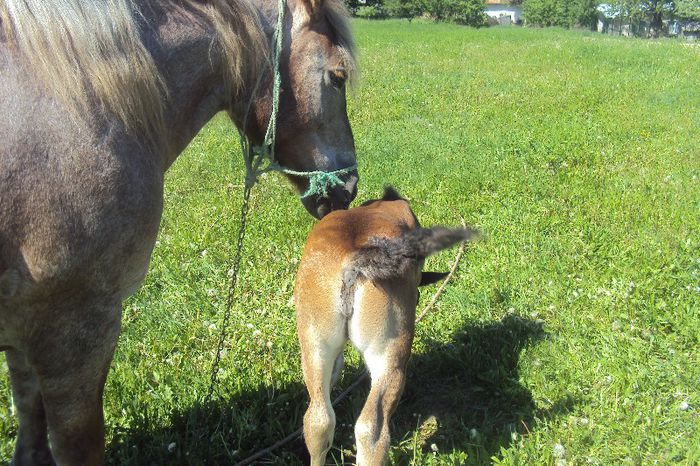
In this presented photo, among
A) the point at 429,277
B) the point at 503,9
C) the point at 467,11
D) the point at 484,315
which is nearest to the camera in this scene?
the point at 429,277

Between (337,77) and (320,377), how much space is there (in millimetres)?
1401

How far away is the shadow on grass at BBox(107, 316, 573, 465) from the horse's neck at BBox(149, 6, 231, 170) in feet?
5.06

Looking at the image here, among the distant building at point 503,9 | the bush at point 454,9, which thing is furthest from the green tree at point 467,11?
the distant building at point 503,9

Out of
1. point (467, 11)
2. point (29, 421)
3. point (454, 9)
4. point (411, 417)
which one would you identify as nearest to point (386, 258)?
point (411, 417)

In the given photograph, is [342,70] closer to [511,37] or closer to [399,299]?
[399,299]

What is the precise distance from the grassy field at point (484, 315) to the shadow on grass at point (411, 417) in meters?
0.01

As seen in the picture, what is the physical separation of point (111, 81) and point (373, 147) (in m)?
6.02

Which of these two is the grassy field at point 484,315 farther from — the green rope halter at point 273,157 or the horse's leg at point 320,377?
the green rope halter at point 273,157

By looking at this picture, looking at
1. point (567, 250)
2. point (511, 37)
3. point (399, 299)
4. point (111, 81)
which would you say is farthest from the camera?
point (511, 37)

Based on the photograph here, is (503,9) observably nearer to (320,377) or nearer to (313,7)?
(313,7)

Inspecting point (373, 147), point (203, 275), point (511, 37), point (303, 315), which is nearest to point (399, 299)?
point (303, 315)

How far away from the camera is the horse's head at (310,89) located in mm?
2908

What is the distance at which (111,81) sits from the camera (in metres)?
2.21

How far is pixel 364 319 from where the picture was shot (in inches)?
104
